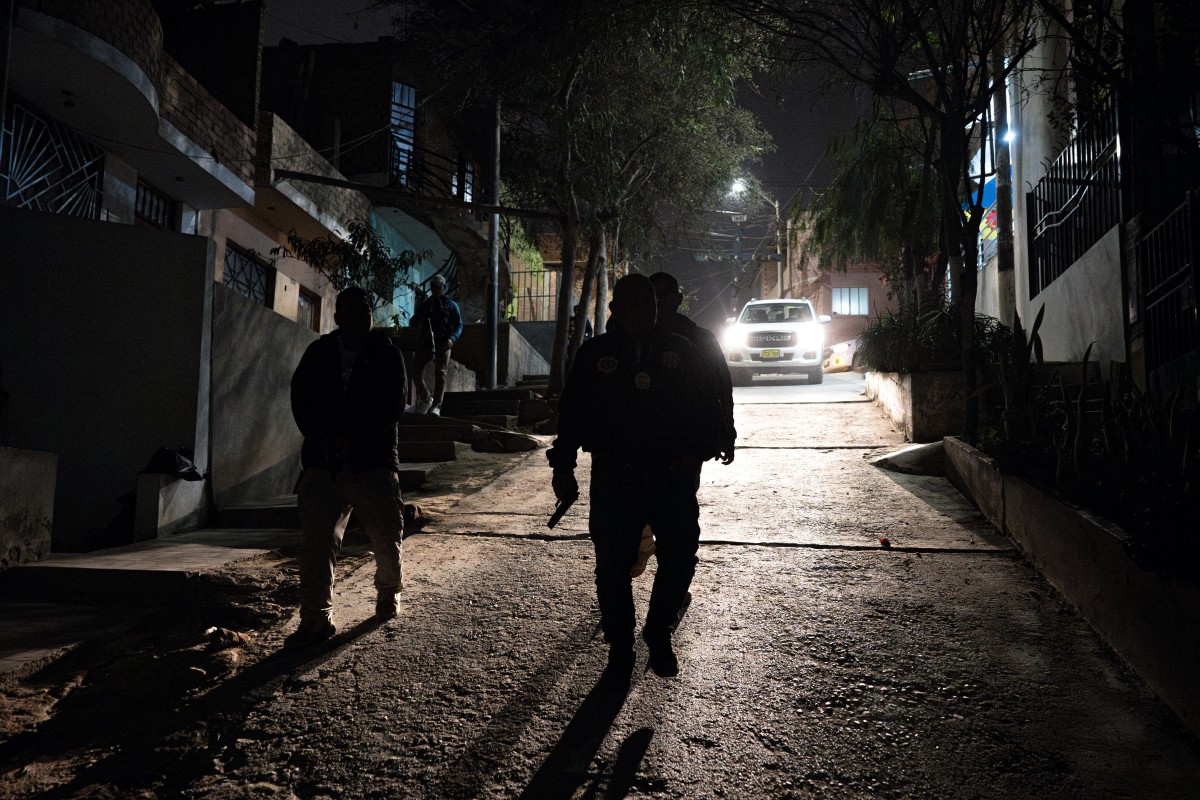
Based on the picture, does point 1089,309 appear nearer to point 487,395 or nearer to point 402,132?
point 487,395

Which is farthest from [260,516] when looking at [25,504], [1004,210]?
[1004,210]

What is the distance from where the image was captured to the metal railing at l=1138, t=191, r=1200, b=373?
6.27 metres

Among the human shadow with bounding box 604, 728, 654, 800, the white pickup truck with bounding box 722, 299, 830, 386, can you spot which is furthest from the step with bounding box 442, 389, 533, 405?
the human shadow with bounding box 604, 728, 654, 800

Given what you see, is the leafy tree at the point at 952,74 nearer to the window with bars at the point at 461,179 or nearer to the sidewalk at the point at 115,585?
the sidewalk at the point at 115,585

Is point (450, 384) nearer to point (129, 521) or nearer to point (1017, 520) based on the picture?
point (129, 521)

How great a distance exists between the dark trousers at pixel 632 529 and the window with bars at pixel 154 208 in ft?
38.1

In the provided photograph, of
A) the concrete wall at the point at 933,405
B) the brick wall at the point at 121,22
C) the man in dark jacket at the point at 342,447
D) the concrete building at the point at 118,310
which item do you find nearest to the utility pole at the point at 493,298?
the concrete building at the point at 118,310

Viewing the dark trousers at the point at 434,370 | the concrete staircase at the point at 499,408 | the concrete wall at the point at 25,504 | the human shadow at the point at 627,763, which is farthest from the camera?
the concrete staircase at the point at 499,408

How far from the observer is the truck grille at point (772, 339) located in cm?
1638

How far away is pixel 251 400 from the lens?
7.52 meters

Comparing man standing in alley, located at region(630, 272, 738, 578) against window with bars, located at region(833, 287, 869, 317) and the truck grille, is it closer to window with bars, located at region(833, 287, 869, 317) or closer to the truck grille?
the truck grille

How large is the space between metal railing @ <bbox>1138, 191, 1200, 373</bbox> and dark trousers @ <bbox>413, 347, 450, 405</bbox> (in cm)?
848

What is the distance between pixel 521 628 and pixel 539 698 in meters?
0.78

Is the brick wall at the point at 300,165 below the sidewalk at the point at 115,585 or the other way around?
the other way around
